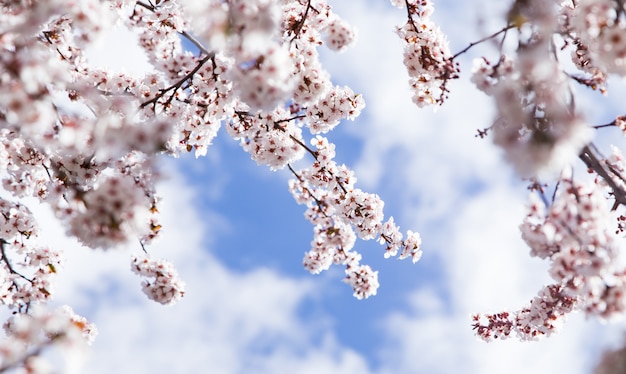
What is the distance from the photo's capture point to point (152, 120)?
30.1 feet

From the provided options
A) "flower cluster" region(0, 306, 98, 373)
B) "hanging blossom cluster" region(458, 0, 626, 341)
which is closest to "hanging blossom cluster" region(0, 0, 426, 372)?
"flower cluster" region(0, 306, 98, 373)

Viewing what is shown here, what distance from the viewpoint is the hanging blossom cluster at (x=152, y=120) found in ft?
18.1

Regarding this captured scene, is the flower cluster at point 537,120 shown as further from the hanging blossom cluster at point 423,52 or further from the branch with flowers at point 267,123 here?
the hanging blossom cluster at point 423,52

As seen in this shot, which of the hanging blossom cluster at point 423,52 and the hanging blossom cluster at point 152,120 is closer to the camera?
the hanging blossom cluster at point 152,120

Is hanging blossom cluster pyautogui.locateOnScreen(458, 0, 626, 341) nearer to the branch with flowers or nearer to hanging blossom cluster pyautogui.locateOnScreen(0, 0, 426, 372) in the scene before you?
the branch with flowers

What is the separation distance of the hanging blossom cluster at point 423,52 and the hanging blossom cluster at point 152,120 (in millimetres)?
97

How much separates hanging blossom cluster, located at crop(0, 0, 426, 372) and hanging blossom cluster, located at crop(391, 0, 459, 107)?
10 cm

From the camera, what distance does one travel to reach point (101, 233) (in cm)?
540

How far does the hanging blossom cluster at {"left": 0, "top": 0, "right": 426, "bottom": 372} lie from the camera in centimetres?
550

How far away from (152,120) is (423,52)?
4.89m

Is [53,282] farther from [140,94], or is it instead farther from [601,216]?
[601,216]

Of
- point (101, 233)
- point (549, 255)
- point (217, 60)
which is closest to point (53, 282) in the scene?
point (217, 60)

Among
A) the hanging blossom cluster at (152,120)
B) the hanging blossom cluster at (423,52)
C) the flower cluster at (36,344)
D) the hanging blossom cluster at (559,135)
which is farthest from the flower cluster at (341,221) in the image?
the flower cluster at (36,344)

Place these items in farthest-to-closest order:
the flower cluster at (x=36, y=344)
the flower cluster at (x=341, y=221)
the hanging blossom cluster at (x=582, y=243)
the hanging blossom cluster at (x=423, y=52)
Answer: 1. the flower cluster at (x=341, y=221)
2. the hanging blossom cluster at (x=423, y=52)
3. the hanging blossom cluster at (x=582, y=243)
4. the flower cluster at (x=36, y=344)
